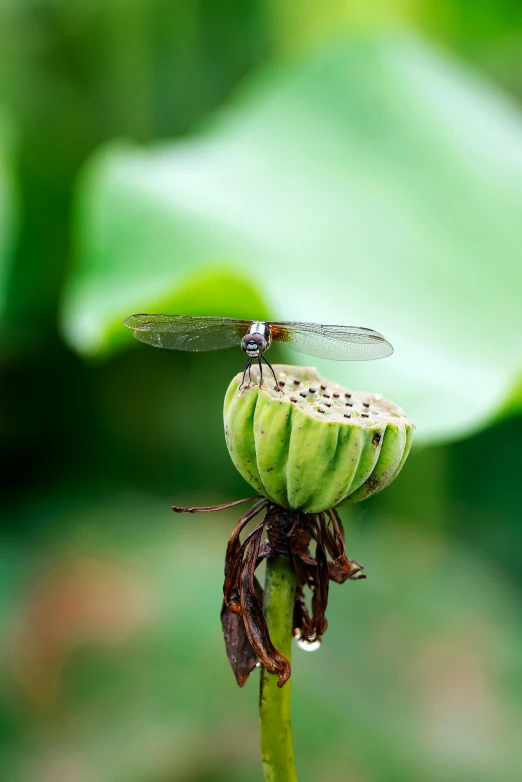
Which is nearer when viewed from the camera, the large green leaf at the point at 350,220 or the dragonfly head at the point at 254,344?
the dragonfly head at the point at 254,344

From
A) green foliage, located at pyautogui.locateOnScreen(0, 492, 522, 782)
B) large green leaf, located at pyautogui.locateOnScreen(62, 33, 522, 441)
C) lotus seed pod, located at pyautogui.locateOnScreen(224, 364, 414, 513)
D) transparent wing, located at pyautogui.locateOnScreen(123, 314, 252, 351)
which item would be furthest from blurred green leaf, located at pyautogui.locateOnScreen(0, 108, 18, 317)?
lotus seed pod, located at pyautogui.locateOnScreen(224, 364, 414, 513)

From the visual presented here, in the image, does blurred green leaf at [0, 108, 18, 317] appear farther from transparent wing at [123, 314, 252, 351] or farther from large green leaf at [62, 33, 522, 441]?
transparent wing at [123, 314, 252, 351]

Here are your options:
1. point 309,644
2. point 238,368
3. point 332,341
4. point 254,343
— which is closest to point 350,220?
point 238,368

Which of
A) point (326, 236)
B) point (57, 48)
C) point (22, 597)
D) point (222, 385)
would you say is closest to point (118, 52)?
point (57, 48)

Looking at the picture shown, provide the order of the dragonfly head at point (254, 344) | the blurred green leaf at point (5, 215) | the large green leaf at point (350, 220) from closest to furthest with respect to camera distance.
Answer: the dragonfly head at point (254, 344)
the large green leaf at point (350, 220)
the blurred green leaf at point (5, 215)

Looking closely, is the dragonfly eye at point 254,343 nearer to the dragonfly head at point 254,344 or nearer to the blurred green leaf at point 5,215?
the dragonfly head at point 254,344

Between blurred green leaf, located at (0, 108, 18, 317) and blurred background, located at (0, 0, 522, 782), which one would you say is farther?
blurred green leaf, located at (0, 108, 18, 317)

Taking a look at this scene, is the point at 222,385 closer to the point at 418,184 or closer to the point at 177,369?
the point at 177,369

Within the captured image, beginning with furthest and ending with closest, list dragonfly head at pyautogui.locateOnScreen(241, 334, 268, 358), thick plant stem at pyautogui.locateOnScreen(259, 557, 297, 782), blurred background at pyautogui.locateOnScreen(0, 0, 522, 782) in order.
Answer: blurred background at pyautogui.locateOnScreen(0, 0, 522, 782)
dragonfly head at pyautogui.locateOnScreen(241, 334, 268, 358)
thick plant stem at pyautogui.locateOnScreen(259, 557, 297, 782)

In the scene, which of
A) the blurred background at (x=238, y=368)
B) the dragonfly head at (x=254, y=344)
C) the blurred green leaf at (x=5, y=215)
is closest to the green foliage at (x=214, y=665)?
the blurred background at (x=238, y=368)
